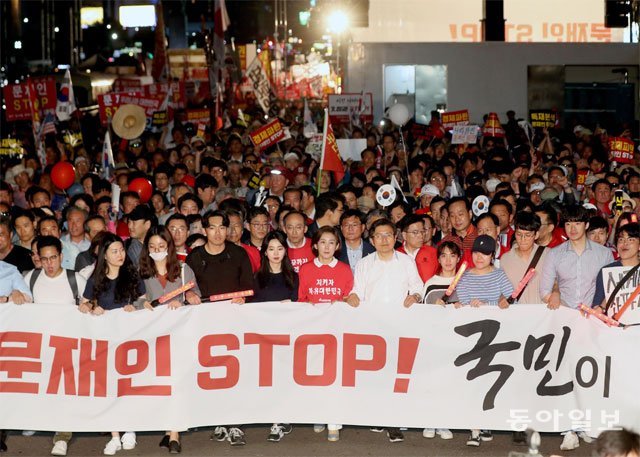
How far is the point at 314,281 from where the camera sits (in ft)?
26.9

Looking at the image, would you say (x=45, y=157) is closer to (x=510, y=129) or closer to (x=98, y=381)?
(x=510, y=129)

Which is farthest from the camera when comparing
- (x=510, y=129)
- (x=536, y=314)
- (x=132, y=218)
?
(x=510, y=129)

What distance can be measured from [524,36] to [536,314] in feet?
74.9

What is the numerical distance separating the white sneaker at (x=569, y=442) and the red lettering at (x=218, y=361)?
2.23m

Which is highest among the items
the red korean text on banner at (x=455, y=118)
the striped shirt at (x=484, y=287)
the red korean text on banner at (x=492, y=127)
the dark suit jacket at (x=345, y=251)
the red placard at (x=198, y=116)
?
the red placard at (x=198, y=116)

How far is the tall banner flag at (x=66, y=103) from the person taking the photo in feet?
62.9

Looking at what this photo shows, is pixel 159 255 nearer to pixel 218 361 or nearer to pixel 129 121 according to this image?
pixel 218 361

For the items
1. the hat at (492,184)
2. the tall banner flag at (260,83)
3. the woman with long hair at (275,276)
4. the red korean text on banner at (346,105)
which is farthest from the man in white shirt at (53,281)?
the tall banner flag at (260,83)

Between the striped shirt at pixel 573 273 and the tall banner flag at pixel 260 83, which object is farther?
the tall banner flag at pixel 260 83

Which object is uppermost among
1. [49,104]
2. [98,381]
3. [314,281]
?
[49,104]

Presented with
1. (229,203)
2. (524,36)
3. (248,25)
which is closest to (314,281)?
(229,203)

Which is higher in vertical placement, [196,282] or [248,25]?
[248,25]

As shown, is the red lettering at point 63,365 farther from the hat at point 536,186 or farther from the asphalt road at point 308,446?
the hat at point 536,186

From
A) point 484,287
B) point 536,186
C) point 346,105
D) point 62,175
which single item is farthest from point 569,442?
point 346,105
